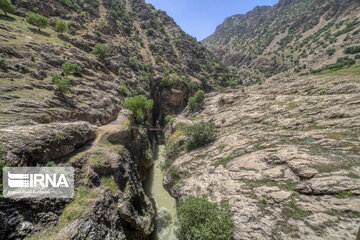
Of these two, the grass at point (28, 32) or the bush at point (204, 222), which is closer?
the bush at point (204, 222)

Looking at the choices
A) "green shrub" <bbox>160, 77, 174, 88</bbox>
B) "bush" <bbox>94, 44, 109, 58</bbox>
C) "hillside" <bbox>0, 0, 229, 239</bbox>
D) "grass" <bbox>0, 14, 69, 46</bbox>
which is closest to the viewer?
"hillside" <bbox>0, 0, 229, 239</bbox>

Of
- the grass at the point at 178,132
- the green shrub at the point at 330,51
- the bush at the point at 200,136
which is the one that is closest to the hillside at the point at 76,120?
the grass at the point at 178,132

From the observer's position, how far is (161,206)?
23.5 meters

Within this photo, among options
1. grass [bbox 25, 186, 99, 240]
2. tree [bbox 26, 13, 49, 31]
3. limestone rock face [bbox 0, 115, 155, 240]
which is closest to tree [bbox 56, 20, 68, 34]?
tree [bbox 26, 13, 49, 31]

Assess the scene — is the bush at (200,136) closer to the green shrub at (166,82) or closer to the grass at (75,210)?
the grass at (75,210)

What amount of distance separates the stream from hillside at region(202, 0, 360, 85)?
90.2 meters

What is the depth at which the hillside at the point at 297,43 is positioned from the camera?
242 feet

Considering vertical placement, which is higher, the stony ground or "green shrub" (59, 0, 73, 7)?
"green shrub" (59, 0, 73, 7)

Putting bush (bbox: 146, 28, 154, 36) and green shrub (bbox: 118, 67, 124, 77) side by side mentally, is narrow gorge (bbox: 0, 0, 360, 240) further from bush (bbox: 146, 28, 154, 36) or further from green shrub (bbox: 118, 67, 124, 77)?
bush (bbox: 146, 28, 154, 36)

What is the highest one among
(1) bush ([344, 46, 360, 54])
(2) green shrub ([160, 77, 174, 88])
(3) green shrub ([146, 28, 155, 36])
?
(3) green shrub ([146, 28, 155, 36])

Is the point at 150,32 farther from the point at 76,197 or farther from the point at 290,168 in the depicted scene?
the point at 290,168

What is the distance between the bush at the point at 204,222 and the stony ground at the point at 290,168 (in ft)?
4.00

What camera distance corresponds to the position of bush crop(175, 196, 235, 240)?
10.7m

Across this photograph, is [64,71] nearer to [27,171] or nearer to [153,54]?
[27,171]
